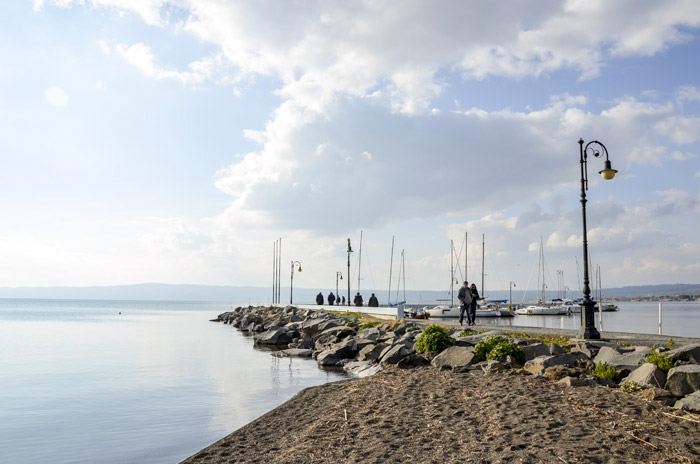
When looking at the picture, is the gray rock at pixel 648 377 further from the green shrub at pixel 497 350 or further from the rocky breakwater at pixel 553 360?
the green shrub at pixel 497 350

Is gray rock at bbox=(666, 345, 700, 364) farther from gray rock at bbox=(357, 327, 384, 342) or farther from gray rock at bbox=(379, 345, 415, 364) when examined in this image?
gray rock at bbox=(357, 327, 384, 342)

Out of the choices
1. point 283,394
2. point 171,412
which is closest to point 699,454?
point 283,394

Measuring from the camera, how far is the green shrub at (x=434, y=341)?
15859mm

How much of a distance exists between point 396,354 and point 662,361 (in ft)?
25.9

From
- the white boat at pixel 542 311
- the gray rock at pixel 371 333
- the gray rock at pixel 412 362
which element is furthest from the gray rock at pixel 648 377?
the white boat at pixel 542 311

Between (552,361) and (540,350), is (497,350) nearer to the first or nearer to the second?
(540,350)

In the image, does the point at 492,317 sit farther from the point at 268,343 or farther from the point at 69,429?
the point at 69,429

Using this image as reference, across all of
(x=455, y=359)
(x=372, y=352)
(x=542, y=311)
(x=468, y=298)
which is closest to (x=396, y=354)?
(x=372, y=352)

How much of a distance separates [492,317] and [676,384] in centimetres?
6766

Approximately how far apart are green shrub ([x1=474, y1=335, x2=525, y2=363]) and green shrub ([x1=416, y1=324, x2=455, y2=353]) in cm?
213

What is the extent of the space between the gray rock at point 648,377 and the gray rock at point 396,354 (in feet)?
23.6

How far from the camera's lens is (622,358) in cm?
1097

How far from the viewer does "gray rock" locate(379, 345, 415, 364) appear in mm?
16062

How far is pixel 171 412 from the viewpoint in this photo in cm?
1335
